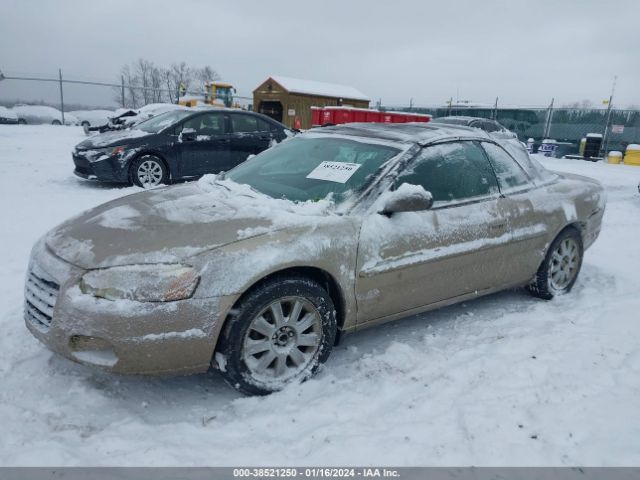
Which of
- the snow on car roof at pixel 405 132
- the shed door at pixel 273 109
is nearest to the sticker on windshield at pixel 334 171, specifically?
the snow on car roof at pixel 405 132

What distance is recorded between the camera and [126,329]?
2299 mm

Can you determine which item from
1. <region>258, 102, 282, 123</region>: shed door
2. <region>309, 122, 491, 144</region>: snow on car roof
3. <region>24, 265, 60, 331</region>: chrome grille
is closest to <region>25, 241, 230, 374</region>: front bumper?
<region>24, 265, 60, 331</region>: chrome grille

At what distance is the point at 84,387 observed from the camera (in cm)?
263

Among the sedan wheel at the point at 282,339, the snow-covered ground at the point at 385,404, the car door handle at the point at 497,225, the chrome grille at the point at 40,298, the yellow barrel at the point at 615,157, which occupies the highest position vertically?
the yellow barrel at the point at 615,157

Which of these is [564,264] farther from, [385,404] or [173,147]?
[173,147]

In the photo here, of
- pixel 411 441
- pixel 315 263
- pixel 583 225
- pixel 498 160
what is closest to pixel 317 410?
pixel 411 441

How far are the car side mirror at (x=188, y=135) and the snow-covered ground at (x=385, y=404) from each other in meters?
4.65

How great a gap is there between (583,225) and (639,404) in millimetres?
2073

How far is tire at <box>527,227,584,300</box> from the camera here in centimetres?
415

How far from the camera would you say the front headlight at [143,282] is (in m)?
2.31

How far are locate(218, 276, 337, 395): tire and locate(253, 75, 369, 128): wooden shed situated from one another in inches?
847

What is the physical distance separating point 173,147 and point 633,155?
55.1ft

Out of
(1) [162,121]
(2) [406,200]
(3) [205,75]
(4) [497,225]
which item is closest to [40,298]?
(2) [406,200]

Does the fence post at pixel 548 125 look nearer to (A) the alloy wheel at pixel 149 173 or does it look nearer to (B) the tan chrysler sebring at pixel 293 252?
(A) the alloy wheel at pixel 149 173
